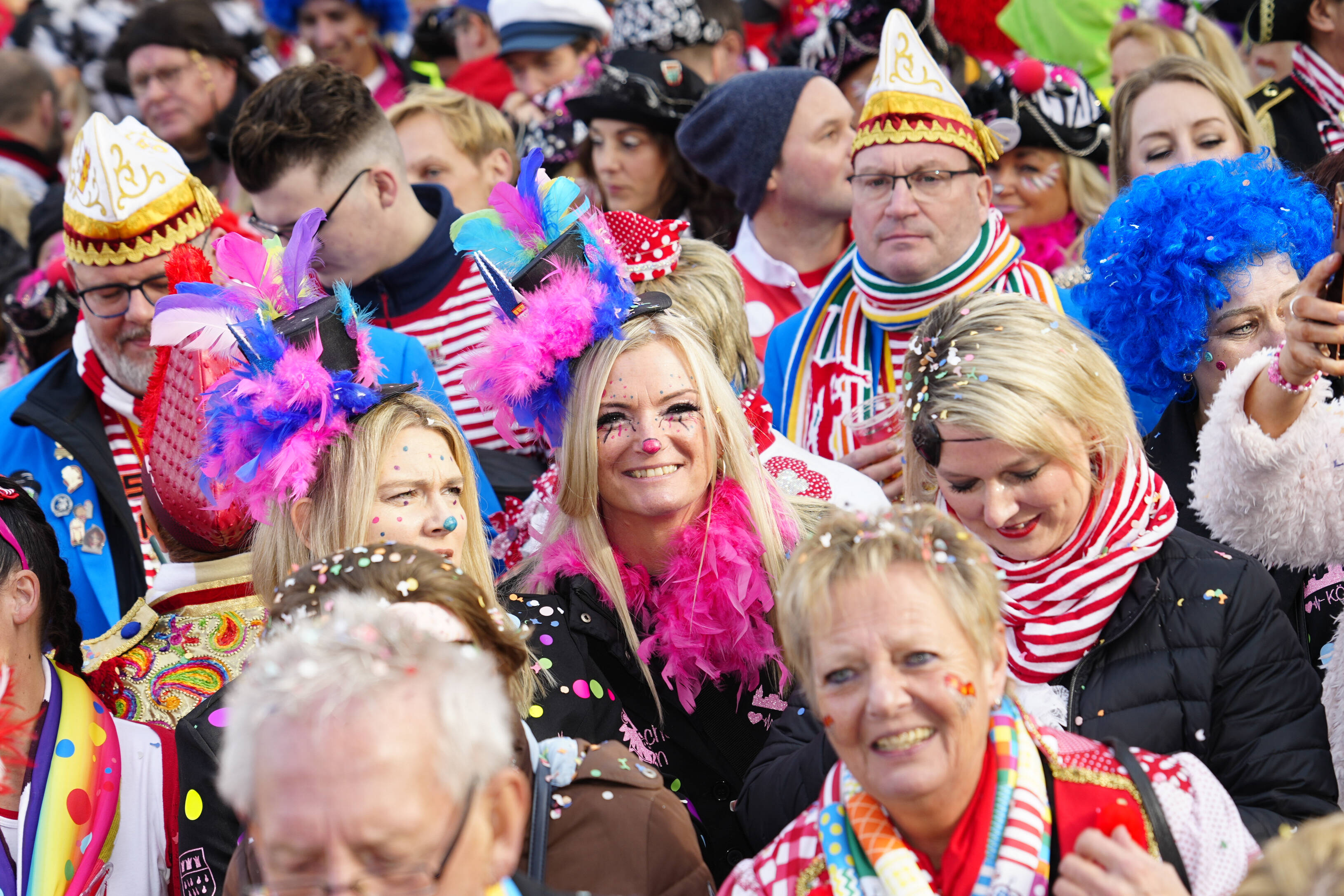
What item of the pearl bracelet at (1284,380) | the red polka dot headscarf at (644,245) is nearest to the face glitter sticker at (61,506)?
the red polka dot headscarf at (644,245)

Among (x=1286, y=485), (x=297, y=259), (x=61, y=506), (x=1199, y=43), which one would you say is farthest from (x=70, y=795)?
(x=1199, y=43)

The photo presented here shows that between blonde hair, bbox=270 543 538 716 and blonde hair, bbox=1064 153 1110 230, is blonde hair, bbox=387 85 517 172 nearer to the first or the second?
blonde hair, bbox=1064 153 1110 230

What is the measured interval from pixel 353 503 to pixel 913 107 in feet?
7.49

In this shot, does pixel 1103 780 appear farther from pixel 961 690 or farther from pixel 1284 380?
pixel 1284 380

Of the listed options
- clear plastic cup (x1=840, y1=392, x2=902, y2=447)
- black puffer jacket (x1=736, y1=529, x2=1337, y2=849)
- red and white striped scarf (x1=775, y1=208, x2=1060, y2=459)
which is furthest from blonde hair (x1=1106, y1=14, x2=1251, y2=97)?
black puffer jacket (x1=736, y1=529, x2=1337, y2=849)

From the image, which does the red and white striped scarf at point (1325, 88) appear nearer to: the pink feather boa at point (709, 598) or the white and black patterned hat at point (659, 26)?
the white and black patterned hat at point (659, 26)

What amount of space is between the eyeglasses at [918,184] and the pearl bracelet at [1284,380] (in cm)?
154

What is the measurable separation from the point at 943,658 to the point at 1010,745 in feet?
0.64

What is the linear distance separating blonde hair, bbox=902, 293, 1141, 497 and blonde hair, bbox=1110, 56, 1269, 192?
2.04 meters

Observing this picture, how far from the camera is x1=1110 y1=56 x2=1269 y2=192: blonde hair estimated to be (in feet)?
14.8

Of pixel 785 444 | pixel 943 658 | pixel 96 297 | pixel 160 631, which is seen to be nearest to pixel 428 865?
pixel 943 658

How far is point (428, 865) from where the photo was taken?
1.89m

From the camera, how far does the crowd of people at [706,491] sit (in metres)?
2.11

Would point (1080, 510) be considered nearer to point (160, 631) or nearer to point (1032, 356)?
point (1032, 356)
